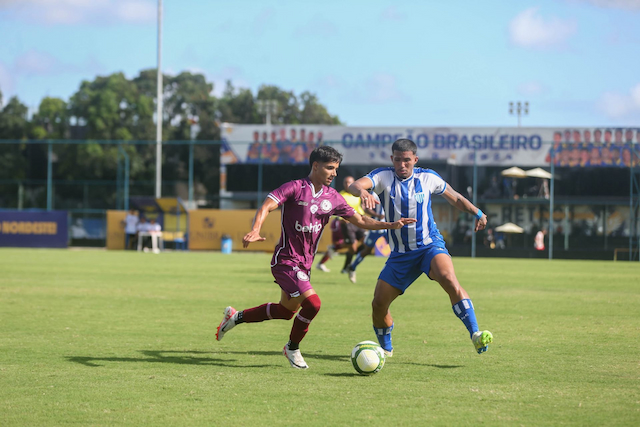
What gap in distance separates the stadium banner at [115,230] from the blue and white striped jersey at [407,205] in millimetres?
28536

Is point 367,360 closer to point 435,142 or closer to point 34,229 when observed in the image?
point 34,229

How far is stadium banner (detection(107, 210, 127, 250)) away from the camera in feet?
113

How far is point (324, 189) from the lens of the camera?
7176 mm

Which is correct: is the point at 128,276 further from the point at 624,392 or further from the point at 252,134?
the point at 252,134

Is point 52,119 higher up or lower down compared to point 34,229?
higher up

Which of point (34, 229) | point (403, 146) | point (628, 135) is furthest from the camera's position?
point (628, 135)

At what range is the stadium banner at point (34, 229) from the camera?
34.3 metres

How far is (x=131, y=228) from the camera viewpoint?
33719 millimetres

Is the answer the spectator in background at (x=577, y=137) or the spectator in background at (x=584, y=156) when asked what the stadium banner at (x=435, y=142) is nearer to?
the spectator in background at (x=577, y=137)

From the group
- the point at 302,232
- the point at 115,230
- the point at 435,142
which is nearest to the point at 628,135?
the point at 435,142

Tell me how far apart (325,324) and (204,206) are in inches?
1379

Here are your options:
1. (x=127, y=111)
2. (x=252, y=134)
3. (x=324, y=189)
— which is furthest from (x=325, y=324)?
(x=127, y=111)

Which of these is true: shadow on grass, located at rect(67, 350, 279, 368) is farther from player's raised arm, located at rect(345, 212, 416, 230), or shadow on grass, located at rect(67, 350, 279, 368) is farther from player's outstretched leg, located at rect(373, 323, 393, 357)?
player's raised arm, located at rect(345, 212, 416, 230)

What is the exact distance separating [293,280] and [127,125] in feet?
209
